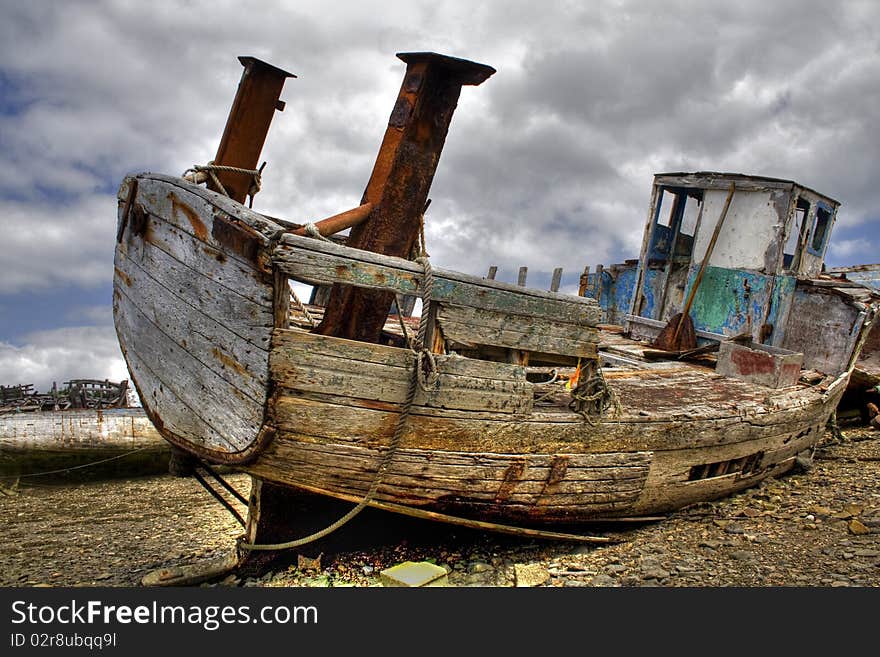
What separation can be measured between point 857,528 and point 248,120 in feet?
20.8

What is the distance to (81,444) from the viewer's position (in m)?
10.7

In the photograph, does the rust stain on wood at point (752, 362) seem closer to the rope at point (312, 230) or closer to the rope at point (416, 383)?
the rope at point (416, 383)

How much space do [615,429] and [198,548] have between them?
4.76 meters

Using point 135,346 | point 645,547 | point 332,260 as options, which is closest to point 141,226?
point 135,346

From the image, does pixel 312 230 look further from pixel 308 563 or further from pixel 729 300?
pixel 729 300

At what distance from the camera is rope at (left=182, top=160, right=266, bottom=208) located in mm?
4812

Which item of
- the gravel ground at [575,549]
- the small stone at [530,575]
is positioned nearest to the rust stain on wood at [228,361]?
the gravel ground at [575,549]

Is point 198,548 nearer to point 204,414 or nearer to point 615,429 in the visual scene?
point 204,414

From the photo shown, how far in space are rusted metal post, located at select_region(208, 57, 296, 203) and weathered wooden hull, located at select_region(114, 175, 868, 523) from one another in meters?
0.84

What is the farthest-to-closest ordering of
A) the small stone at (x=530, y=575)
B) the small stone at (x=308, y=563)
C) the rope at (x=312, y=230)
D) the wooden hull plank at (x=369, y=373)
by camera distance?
the small stone at (x=308, y=563) → the small stone at (x=530, y=575) → the rope at (x=312, y=230) → the wooden hull plank at (x=369, y=373)

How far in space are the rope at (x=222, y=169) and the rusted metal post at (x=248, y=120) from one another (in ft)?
0.27

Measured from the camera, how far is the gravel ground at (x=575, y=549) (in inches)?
185

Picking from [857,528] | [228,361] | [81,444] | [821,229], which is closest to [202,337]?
[228,361]

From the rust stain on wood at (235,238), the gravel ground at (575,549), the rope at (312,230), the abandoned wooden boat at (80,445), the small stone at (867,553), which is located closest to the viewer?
the rust stain on wood at (235,238)
